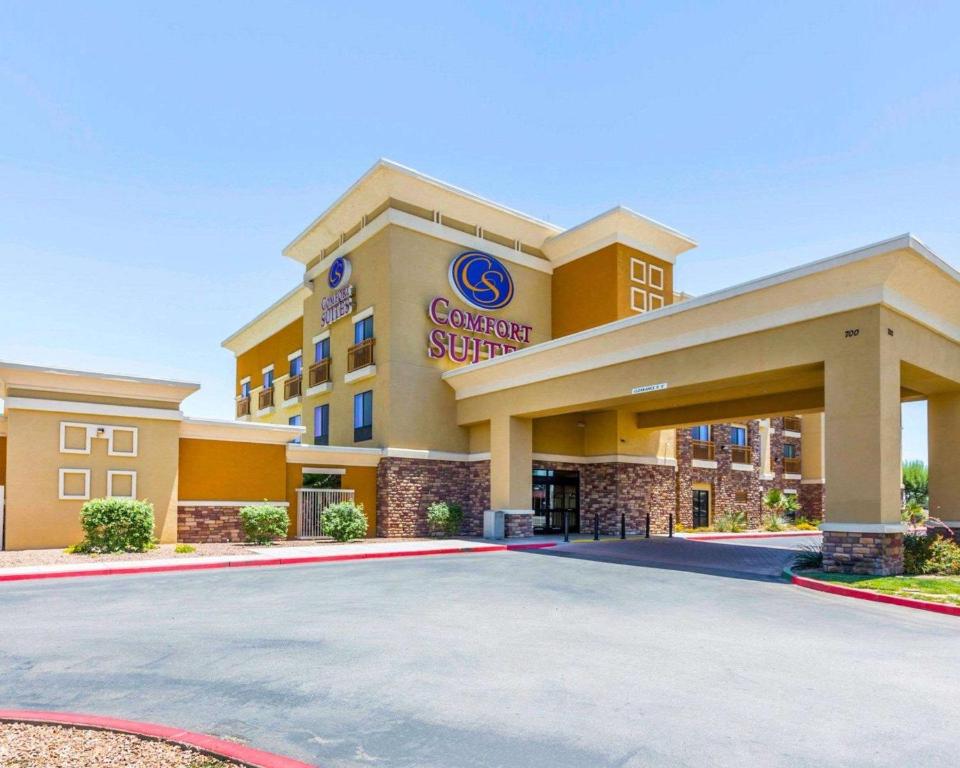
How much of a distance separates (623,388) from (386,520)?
411 inches

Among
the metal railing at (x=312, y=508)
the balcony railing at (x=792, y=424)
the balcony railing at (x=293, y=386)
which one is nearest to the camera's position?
the metal railing at (x=312, y=508)

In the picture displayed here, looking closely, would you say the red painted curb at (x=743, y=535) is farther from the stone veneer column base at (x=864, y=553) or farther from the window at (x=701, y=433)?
the stone veneer column base at (x=864, y=553)

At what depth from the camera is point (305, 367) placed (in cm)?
3444

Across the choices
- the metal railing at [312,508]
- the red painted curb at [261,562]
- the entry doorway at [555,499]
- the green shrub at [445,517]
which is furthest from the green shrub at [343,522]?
the entry doorway at [555,499]

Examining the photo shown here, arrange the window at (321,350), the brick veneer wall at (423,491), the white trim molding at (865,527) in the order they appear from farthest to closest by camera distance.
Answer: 1. the window at (321,350)
2. the brick veneer wall at (423,491)
3. the white trim molding at (865,527)

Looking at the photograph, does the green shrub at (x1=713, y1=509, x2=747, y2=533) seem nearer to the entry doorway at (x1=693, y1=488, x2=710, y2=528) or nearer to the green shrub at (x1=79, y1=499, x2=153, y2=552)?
the entry doorway at (x1=693, y1=488, x2=710, y2=528)

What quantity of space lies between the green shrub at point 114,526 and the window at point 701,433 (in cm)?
2452

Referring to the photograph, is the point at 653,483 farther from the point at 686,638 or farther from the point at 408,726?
the point at 408,726

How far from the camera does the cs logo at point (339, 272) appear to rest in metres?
30.4

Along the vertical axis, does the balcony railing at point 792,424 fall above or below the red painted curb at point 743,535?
above

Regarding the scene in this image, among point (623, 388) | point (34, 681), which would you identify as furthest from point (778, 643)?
point (623, 388)

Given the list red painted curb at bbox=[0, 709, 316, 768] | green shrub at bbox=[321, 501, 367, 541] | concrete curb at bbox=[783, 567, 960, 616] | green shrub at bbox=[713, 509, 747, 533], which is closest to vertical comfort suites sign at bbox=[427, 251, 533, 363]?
green shrub at bbox=[321, 501, 367, 541]

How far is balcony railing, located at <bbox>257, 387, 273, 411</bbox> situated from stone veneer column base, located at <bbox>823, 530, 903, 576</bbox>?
3301cm

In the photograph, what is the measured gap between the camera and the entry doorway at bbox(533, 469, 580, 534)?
28.1 metres
